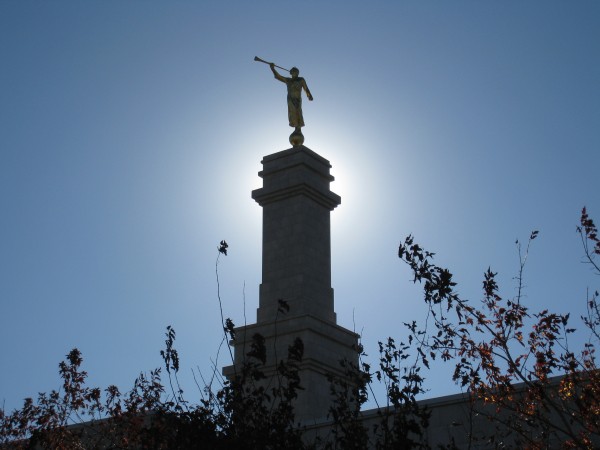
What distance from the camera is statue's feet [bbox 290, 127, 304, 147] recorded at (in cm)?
3188

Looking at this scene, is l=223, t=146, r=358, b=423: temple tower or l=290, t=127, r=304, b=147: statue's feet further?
l=290, t=127, r=304, b=147: statue's feet

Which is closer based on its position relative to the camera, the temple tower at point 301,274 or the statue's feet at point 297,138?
the temple tower at point 301,274

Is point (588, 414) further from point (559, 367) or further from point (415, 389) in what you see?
point (415, 389)

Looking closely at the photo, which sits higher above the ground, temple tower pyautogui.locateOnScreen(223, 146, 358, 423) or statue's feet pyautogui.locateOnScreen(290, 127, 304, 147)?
statue's feet pyautogui.locateOnScreen(290, 127, 304, 147)

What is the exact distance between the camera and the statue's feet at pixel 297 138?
31.9 meters

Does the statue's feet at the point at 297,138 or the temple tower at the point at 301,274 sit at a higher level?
the statue's feet at the point at 297,138

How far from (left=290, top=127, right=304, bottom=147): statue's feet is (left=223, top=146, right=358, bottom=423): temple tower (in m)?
0.71

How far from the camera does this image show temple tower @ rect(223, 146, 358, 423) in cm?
2706

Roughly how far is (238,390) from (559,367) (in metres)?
4.19

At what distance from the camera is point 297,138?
31875 mm

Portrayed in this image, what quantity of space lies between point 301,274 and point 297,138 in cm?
560

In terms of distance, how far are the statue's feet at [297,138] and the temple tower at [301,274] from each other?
0.71m

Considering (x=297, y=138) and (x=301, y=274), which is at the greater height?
(x=297, y=138)

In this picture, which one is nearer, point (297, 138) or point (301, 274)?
point (301, 274)
